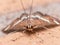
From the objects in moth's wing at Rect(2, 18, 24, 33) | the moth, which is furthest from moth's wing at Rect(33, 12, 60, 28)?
moth's wing at Rect(2, 18, 24, 33)

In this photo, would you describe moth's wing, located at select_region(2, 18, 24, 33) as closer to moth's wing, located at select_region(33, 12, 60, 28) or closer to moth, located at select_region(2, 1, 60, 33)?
moth, located at select_region(2, 1, 60, 33)

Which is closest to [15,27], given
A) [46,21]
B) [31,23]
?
[31,23]

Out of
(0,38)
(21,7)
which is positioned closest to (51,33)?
(0,38)

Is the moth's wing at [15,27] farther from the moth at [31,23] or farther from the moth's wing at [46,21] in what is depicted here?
the moth's wing at [46,21]

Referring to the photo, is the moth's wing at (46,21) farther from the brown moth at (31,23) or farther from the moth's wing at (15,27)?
the moth's wing at (15,27)

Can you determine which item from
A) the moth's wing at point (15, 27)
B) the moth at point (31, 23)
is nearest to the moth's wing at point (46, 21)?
the moth at point (31, 23)

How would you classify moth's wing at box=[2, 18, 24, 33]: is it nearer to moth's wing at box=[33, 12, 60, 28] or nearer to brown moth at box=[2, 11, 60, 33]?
brown moth at box=[2, 11, 60, 33]

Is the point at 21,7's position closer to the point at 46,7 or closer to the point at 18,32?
the point at 46,7

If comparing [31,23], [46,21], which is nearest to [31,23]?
[31,23]

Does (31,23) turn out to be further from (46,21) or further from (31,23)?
(46,21)

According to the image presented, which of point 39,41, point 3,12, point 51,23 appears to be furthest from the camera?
point 3,12

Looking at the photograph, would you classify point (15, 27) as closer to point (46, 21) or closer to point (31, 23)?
point (31, 23)
